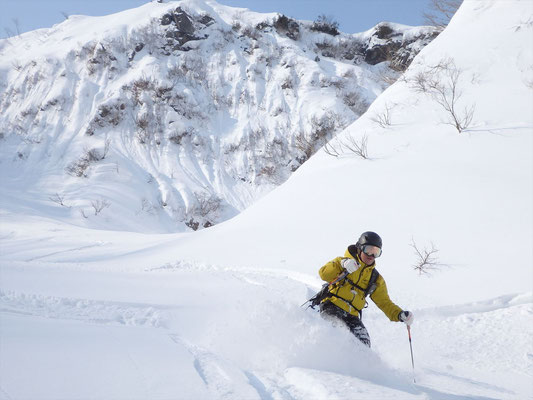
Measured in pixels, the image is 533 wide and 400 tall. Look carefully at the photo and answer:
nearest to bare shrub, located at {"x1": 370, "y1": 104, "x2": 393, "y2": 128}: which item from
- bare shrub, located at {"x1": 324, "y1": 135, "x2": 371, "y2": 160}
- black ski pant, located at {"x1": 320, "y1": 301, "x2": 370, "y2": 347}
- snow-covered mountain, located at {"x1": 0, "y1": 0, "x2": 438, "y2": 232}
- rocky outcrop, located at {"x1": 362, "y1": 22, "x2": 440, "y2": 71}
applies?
bare shrub, located at {"x1": 324, "y1": 135, "x2": 371, "y2": 160}

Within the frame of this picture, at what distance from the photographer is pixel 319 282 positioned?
620cm

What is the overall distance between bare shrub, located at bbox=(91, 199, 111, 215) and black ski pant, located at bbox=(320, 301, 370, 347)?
87.9 feet

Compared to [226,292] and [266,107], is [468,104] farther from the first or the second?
[266,107]

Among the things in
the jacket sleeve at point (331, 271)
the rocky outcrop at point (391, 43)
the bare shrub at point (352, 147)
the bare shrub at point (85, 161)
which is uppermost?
the rocky outcrop at point (391, 43)

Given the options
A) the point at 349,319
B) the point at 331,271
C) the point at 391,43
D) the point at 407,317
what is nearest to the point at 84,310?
the point at 331,271

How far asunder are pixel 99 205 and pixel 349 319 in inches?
1086

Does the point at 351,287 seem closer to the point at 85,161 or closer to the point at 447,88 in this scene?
the point at 447,88

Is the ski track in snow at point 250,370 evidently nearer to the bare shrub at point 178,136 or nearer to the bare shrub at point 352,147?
the bare shrub at point 352,147

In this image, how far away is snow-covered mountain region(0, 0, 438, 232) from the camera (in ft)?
97.5

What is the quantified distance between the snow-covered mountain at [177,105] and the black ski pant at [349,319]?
25018mm

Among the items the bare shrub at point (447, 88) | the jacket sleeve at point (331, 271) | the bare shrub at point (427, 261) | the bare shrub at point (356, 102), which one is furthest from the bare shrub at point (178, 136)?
the jacket sleeve at point (331, 271)

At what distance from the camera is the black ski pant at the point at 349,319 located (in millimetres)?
3322

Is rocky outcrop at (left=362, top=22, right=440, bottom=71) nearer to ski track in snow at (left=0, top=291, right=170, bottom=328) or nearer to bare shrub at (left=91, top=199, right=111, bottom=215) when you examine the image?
bare shrub at (left=91, top=199, right=111, bottom=215)

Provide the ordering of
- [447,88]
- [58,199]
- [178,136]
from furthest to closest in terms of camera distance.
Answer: [178,136] → [58,199] → [447,88]
